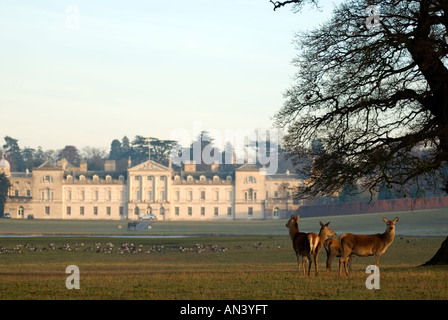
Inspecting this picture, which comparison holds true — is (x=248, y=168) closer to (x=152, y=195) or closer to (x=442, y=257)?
(x=152, y=195)

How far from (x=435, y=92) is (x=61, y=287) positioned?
8.56m

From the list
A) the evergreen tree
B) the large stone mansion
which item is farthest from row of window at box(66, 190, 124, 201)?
the evergreen tree

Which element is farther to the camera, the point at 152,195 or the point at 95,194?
the point at 95,194

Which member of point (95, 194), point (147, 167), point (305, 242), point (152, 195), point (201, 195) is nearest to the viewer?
point (305, 242)

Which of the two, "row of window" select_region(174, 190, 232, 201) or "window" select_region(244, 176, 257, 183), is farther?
"row of window" select_region(174, 190, 232, 201)

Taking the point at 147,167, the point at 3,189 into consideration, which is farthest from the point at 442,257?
the point at 147,167

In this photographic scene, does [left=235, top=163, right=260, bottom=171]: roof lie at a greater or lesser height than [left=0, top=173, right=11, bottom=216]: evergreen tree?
greater

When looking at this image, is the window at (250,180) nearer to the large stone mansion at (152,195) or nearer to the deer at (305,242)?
the large stone mansion at (152,195)

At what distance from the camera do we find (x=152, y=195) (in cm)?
12006

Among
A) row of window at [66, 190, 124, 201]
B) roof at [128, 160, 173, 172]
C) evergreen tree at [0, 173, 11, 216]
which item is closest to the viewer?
evergreen tree at [0, 173, 11, 216]

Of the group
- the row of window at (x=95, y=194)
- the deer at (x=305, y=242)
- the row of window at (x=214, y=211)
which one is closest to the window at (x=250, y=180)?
the row of window at (x=214, y=211)

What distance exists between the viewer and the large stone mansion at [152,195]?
4719 inches

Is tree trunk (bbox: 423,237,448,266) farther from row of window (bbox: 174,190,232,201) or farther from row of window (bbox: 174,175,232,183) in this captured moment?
row of window (bbox: 174,175,232,183)

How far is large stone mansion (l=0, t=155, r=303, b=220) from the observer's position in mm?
119875
